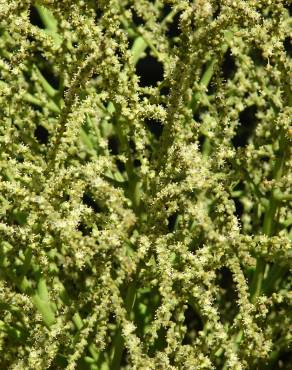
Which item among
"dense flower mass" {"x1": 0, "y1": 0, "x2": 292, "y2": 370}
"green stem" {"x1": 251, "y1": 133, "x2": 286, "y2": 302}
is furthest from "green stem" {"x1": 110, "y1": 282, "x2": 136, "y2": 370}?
"green stem" {"x1": 251, "y1": 133, "x2": 286, "y2": 302}

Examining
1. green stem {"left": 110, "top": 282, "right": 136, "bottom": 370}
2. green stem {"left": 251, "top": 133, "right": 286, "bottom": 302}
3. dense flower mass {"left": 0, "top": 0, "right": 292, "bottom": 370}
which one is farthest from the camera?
green stem {"left": 251, "top": 133, "right": 286, "bottom": 302}

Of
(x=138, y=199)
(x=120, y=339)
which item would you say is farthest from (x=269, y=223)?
(x=120, y=339)

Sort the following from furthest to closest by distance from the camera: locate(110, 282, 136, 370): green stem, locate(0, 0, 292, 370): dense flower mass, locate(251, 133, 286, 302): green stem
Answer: locate(251, 133, 286, 302): green stem, locate(110, 282, 136, 370): green stem, locate(0, 0, 292, 370): dense flower mass

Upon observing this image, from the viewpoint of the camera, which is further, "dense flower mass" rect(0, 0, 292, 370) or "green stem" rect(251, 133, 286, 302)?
"green stem" rect(251, 133, 286, 302)

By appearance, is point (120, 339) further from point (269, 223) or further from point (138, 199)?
point (269, 223)

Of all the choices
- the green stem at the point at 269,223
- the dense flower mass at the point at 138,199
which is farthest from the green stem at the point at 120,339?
the green stem at the point at 269,223

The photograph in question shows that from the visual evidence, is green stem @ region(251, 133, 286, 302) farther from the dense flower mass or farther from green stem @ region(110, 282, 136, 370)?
green stem @ region(110, 282, 136, 370)

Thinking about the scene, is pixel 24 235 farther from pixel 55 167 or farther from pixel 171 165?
pixel 171 165

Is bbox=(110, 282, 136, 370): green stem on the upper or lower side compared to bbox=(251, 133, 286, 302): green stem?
lower

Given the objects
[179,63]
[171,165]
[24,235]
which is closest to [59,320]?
[24,235]
